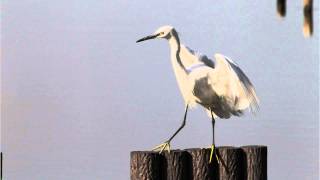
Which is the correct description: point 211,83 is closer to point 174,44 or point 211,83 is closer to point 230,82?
point 230,82

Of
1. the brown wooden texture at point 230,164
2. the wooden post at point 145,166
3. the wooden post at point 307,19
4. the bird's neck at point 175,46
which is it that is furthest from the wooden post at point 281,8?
the bird's neck at point 175,46

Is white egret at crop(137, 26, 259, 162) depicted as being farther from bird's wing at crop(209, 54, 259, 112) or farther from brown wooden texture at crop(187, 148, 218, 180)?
brown wooden texture at crop(187, 148, 218, 180)

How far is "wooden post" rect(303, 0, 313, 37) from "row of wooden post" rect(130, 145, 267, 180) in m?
2.13

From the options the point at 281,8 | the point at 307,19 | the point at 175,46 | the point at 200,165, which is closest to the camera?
the point at 307,19

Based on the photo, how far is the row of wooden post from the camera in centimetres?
499

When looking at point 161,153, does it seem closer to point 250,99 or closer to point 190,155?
point 190,155

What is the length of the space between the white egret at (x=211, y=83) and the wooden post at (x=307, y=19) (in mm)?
2222

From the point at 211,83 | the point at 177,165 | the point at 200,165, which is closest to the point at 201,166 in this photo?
the point at 200,165

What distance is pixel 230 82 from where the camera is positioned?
5352 mm

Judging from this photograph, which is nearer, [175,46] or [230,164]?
[230,164]

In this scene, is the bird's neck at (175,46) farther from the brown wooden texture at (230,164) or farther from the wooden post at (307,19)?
the wooden post at (307,19)

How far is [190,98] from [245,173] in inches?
25.3

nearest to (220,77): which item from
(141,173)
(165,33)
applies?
(165,33)

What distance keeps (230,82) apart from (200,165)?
0.63m
